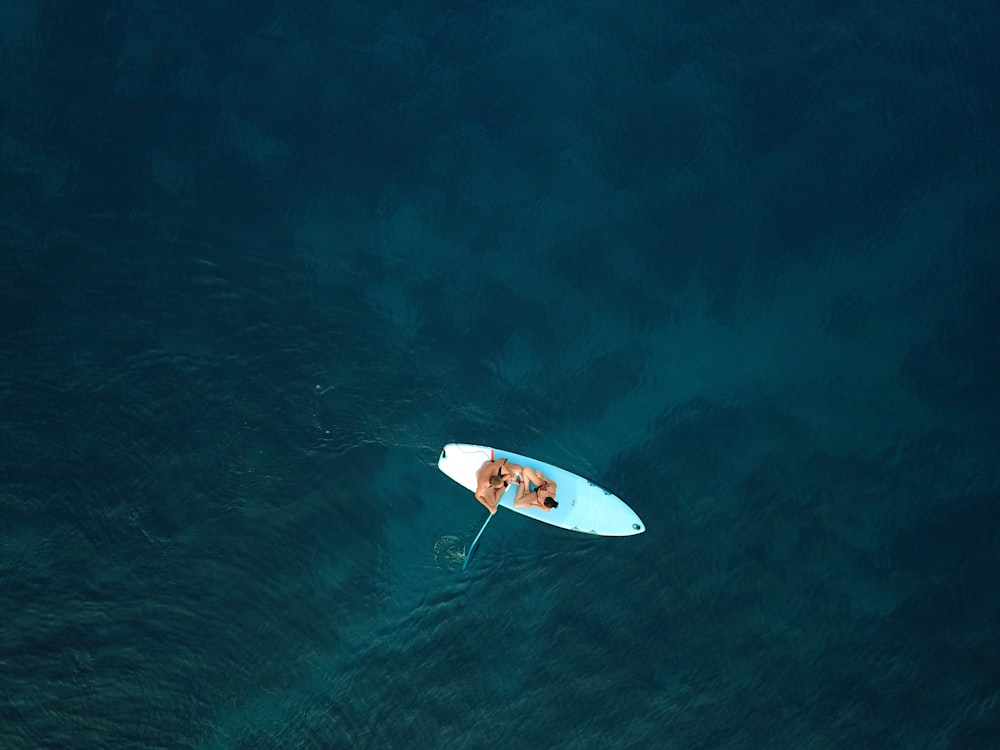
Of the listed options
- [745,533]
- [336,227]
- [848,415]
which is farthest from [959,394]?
[336,227]

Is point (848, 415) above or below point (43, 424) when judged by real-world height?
below

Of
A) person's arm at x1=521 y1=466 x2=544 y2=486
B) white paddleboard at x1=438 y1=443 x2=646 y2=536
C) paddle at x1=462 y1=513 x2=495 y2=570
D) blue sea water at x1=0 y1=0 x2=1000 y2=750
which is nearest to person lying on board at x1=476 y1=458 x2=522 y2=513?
person's arm at x1=521 y1=466 x2=544 y2=486

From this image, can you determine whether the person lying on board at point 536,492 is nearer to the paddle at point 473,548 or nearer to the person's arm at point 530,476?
the person's arm at point 530,476

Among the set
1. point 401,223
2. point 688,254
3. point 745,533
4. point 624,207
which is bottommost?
point 745,533

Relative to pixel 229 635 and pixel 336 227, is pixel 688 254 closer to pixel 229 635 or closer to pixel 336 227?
pixel 336 227

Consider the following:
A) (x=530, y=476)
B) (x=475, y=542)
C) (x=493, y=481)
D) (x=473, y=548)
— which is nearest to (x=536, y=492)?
(x=530, y=476)

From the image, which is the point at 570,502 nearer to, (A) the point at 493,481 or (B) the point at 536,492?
(B) the point at 536,492

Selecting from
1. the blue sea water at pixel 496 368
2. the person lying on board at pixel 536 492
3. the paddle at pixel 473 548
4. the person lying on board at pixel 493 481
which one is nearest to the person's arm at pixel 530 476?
the person lying on board at pixel 536 492
